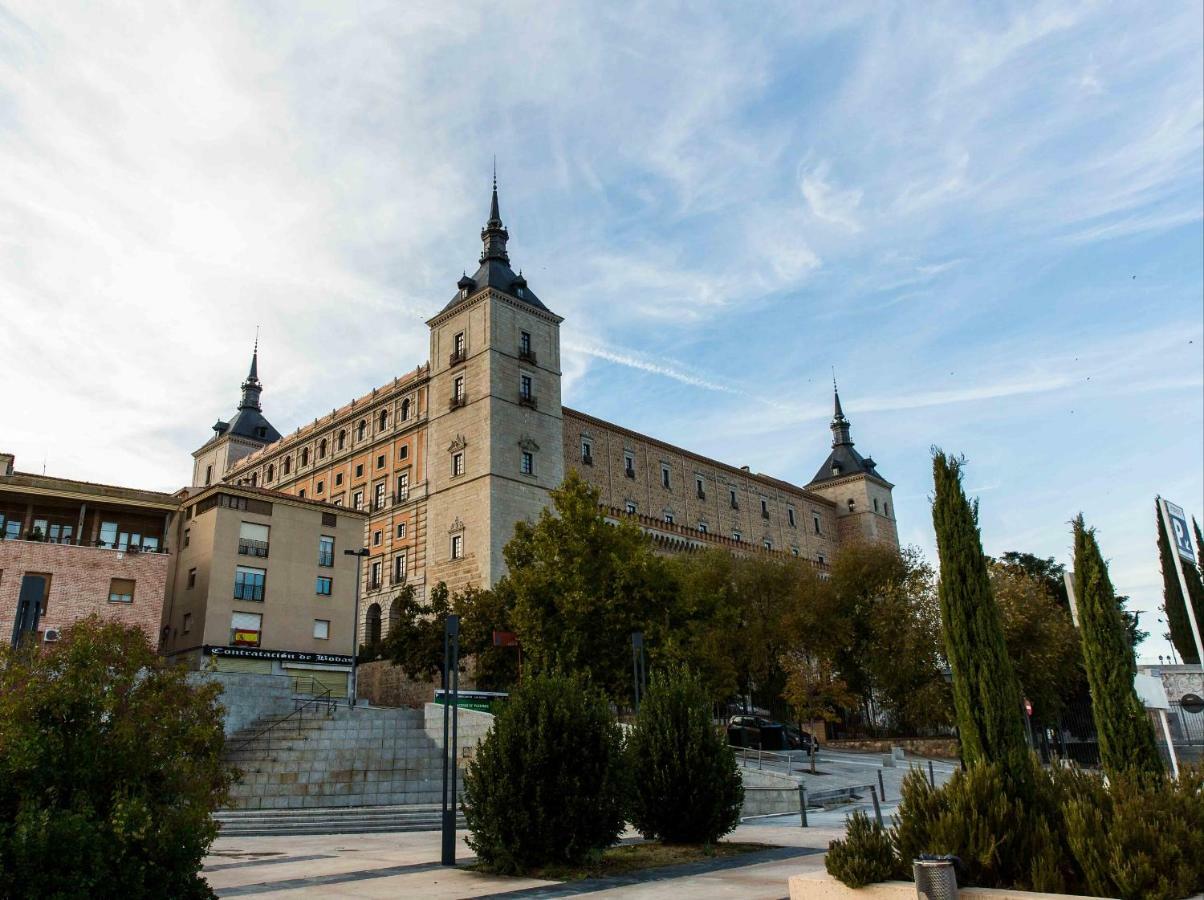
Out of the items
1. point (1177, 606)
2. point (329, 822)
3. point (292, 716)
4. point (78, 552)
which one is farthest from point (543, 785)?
point (1177, 606)

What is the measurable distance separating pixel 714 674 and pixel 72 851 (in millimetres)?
27371

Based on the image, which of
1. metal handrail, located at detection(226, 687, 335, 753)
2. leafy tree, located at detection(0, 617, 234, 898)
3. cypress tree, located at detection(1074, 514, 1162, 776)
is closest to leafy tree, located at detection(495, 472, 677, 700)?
metal handrail, located at detection(226, 687, 335, 753)

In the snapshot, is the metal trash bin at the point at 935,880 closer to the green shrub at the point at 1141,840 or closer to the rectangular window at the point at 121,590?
the green shrub at the point at 1141,840

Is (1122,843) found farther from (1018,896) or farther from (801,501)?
(801,501)

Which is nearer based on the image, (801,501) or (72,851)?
(72,851)

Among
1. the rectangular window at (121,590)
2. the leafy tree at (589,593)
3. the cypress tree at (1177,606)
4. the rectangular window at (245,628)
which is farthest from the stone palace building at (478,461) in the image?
the cypress tree at (1177,606)

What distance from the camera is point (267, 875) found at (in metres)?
12.0

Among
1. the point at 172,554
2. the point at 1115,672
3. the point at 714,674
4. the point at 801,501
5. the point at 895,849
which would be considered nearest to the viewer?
the point at 895,849

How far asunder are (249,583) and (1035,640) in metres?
32.7

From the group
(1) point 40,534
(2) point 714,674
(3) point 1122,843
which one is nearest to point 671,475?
(2) point 714,674

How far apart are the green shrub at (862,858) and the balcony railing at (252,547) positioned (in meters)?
34.1

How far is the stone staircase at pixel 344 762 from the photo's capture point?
23.0 metres

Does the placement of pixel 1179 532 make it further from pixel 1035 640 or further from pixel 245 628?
pixel 245 628

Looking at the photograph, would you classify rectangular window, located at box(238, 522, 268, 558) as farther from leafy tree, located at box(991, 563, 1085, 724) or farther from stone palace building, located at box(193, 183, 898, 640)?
leafy tree, located at box(991, 563, 1085, 724)
